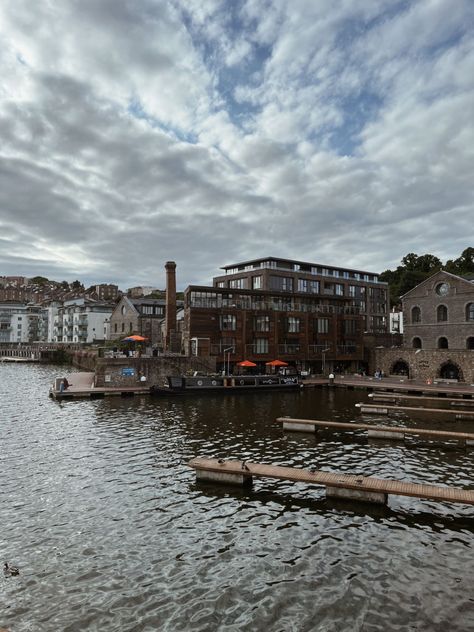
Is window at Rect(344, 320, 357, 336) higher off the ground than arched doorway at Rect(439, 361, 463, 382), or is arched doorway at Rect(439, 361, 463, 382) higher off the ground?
window at Rect(344, 320, 357, 336)

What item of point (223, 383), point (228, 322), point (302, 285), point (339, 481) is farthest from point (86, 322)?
point (339, 481)

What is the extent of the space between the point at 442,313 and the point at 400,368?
33.1ft

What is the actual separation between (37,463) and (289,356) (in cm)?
4399

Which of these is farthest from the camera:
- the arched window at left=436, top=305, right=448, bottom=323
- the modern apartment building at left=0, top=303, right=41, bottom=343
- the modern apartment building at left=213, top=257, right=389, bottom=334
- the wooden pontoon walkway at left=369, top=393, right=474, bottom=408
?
the modern apartment building at left=0, top=303, right=41, bottom=343

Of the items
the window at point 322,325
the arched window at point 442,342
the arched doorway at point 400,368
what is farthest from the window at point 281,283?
the arched window at point 442,342

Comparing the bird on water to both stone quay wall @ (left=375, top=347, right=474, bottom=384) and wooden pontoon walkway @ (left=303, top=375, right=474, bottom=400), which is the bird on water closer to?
wooden pontoon walkway @ (left=303, top=375, right=474, bottom=400)

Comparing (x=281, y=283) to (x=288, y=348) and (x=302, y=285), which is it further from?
(x=288, y=348)

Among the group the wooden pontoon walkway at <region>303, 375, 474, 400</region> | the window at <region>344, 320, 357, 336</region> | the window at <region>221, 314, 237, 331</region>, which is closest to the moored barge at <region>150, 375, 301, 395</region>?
the wooden pontoon walkway at <region>303, 375, 474, 400</region>

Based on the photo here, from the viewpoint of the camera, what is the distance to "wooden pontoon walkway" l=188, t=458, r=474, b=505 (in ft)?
48.8

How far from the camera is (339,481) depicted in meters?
16.0

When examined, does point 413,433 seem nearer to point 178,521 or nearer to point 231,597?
point 178,521

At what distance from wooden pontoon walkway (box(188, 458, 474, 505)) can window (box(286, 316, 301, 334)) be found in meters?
44.0

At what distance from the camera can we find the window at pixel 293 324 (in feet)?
202

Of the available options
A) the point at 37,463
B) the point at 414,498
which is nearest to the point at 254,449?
the point at 414,498
